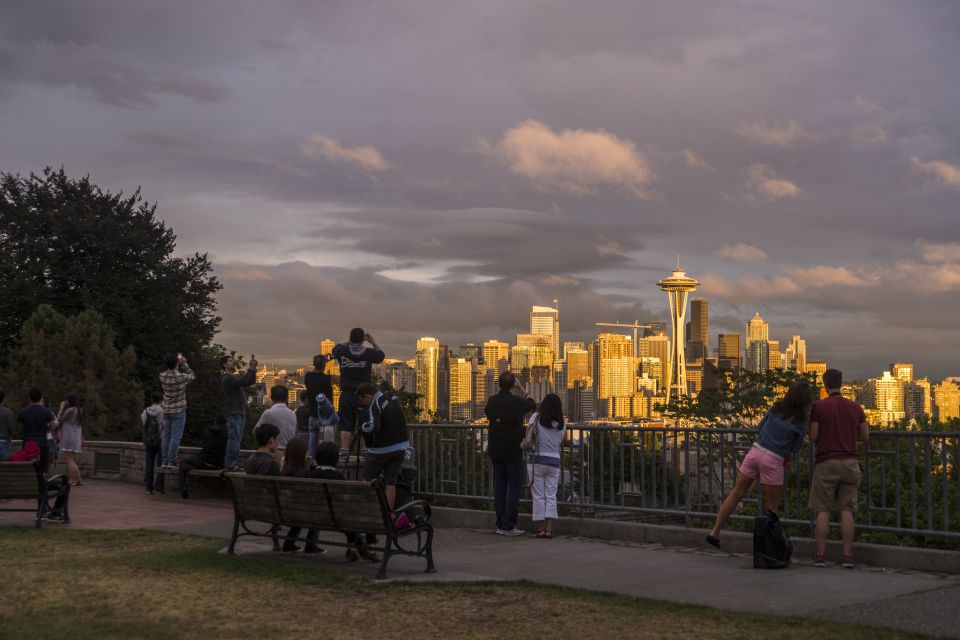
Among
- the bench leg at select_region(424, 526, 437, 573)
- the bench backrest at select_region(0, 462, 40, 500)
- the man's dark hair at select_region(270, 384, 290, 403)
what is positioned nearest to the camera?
the bench leg at select_region(424, 526, 437, 573)

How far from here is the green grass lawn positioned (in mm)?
7727

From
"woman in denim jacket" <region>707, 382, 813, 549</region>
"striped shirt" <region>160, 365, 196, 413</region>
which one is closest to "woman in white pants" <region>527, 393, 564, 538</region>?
"woman in denim jacket" <region>707, 382, 813, 549</region>

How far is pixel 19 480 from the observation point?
568 inches

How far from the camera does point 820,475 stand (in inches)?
432

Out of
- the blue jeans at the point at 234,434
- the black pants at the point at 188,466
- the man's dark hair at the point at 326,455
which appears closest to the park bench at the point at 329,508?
the man's dark hair at the point at 326,455

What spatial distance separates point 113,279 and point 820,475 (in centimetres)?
3912

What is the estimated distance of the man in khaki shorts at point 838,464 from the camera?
35.5 feet

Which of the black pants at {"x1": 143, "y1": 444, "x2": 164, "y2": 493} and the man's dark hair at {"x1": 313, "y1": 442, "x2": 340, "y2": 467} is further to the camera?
the black pants at {"x1": 143, "y1": 444, "x2": 164, "y2": 493}

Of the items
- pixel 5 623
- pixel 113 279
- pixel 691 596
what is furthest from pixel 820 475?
pixel 113 279

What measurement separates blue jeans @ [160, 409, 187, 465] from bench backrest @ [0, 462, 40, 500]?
468cm

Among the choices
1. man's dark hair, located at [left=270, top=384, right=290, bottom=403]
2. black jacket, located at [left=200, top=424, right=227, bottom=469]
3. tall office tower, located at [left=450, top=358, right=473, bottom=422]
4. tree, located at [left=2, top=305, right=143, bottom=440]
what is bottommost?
black jacket, located at [left=200, top=424, right=227, bottom=469]

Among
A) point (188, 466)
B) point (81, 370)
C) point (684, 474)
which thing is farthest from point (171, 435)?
point (81, 370)

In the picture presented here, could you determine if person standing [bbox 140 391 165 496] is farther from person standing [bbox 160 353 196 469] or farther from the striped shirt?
the striped shirt

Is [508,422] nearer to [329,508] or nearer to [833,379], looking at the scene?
[329,508]
